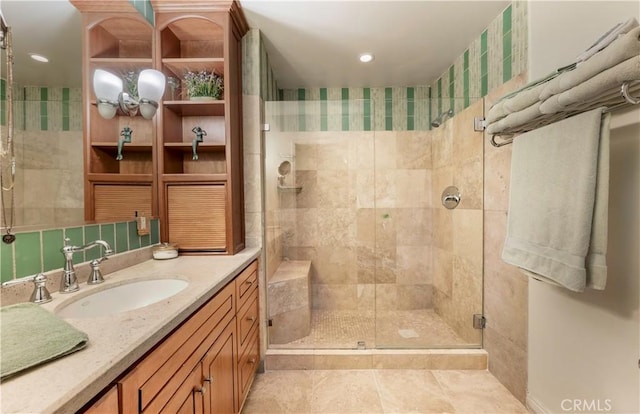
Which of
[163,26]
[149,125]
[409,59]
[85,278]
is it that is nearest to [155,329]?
[85,278]

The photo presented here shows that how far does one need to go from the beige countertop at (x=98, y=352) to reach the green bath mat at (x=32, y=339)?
0.02 meters

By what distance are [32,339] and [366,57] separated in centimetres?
246

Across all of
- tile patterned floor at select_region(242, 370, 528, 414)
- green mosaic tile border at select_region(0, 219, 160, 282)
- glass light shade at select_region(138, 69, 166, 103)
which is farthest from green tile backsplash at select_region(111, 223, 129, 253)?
tile patterned floor at select_region(242, 370, 528, 414)

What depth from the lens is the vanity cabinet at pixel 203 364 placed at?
65 centimetres

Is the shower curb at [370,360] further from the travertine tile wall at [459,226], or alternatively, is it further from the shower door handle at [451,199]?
the shower door handle at [451,199]

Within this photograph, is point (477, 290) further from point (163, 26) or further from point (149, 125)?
point (163, 26)

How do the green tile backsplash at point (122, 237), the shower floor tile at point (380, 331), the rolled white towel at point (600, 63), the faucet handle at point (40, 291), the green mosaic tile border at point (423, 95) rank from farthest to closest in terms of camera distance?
1. the shower floor tile at point (380, 331)
2. the green mosaic tile border at point (423, 95)
3. the green tile backsplash at point (122, 237)
4. the faucet handle at point (40, 291)
5. the rolled white towel at point (600, 63)

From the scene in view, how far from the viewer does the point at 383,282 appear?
8.36 ft

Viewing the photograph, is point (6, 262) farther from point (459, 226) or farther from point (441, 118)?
point (441, 118)

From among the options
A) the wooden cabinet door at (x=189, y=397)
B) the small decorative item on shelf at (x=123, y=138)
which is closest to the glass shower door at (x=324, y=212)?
the small decorative item on shelf at (x=123, y=138)

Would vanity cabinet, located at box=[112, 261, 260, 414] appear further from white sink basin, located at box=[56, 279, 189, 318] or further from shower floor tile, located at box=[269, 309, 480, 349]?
shower floor tile, located at box=[269, 309, 480, 349]

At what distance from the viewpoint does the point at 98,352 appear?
1.86ft

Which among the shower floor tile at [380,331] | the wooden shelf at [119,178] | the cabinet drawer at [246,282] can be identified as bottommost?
the shower floor tile at [380,331]

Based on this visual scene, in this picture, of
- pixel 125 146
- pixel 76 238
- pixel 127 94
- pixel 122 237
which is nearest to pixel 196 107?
pixel 127 94
